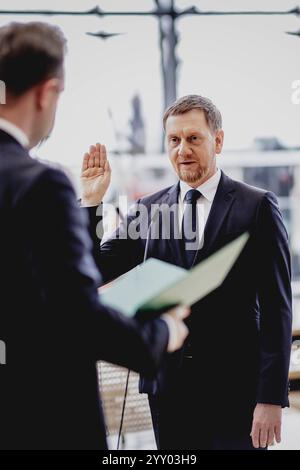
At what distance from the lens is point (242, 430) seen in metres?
1.39

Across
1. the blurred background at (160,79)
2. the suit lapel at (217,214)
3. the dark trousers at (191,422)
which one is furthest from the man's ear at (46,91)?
the blurred background at (160,79)

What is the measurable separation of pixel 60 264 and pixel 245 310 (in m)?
0.75

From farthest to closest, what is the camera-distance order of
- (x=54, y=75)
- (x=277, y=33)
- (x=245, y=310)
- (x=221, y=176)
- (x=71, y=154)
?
(x=277, y=33), (x=71, y=154), (x=221, y=176), (x=245, y=310), (x=54, y=75)

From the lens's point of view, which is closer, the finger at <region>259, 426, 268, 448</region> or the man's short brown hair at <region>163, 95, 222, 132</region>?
the finger at <region>259, 426, 268, 448</region>

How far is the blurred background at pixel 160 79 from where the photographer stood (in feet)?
8.65

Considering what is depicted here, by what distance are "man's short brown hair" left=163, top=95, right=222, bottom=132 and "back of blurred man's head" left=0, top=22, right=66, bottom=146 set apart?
69 centimetres

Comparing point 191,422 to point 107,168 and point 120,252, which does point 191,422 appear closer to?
point 120,252

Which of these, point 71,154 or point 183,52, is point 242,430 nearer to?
point 71,154

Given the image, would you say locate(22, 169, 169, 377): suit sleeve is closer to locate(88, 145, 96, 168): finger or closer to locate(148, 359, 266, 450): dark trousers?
locate(148, 359, 266, 450): dark trousers

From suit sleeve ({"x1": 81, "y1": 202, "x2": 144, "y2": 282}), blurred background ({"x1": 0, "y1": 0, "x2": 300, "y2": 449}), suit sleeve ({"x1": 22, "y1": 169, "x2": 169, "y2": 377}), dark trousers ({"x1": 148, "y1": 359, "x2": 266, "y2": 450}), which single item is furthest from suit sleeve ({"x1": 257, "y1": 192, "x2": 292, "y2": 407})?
blurred background ({"x1": 0, "y1": 0, "x2": 300, "y2": 449})

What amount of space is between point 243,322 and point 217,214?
29 centimetres

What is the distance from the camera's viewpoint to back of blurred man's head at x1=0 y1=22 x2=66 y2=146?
825 millimetres

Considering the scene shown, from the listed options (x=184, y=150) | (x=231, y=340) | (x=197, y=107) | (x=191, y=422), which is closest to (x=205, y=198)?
(x=184, y=150)
